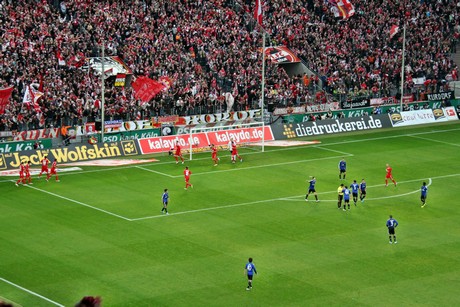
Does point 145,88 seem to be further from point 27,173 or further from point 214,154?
point 27,173

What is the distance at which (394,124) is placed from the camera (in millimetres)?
79250

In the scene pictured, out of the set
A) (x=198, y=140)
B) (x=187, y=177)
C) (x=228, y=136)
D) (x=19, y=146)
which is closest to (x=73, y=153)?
(x=19, y=146)

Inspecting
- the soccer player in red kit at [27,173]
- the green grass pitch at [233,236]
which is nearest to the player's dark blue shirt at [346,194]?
the green grass pitch at [233,236]

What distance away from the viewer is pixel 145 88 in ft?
224

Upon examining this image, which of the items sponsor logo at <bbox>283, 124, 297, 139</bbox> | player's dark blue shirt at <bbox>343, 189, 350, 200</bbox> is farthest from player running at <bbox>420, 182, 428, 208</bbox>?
sponsor logo at <bbox>283, 124, 297, 139</bbox>

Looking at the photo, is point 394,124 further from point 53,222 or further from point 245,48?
point 53,222

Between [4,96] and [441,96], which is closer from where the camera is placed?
[4,96]

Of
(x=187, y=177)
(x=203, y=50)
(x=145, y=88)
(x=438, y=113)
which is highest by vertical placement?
(x=203, y=50)

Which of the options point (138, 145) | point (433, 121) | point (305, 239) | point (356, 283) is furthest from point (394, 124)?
point (356, 283)

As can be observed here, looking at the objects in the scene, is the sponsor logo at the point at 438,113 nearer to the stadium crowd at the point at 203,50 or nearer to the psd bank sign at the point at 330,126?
the stadium crowd at the point at 203,50

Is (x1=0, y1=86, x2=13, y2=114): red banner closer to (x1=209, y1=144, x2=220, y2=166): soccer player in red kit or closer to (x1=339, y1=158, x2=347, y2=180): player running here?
(x1=209, y1=144, x2=220, y2=166): soccer player in red kit

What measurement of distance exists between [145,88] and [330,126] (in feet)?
53.4

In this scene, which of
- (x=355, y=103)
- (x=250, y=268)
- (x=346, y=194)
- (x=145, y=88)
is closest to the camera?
(x=250, y=268)

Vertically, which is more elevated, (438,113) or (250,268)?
(438,113)
